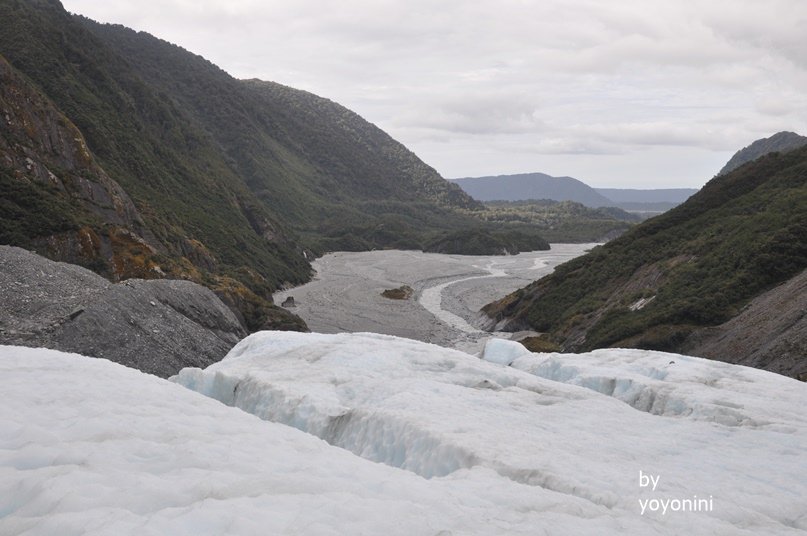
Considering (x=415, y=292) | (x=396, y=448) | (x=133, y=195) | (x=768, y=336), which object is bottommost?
(x=415, y=292)

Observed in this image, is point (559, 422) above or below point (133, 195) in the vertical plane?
below

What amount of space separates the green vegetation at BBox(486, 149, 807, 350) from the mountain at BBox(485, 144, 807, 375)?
83 mm

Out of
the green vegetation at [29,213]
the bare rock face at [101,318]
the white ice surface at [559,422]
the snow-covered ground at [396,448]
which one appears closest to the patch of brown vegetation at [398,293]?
the green vegetation at [29,213]

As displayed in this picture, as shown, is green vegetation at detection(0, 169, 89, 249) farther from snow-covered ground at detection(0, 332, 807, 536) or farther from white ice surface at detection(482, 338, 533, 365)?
white ice surface at detection(482, 338, 533, 365)

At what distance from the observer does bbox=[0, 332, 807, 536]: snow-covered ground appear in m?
7.47

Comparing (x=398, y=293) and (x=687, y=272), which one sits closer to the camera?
(x=687, y=272)

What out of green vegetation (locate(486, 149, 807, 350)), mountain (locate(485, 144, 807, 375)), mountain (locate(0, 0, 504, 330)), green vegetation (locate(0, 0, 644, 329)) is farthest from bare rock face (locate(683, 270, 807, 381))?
green vegetation (locate(0, 0, 644, 329))

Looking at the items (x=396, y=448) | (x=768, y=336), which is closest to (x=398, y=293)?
(x=768, y=336)

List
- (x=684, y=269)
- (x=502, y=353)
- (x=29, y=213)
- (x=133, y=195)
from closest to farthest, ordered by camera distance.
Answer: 1. (x=502, y=353)
2. (x=29, y=213)
3. (x=684, y=269)
4. (x=133, y=195)

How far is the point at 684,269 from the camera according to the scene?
40.6 metres

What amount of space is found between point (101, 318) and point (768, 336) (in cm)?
2983

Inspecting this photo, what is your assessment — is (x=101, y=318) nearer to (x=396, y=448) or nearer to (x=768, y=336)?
(x=396, y=448)

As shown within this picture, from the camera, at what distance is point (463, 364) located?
59.3 ft

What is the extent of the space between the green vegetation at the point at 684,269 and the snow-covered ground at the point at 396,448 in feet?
55.4
